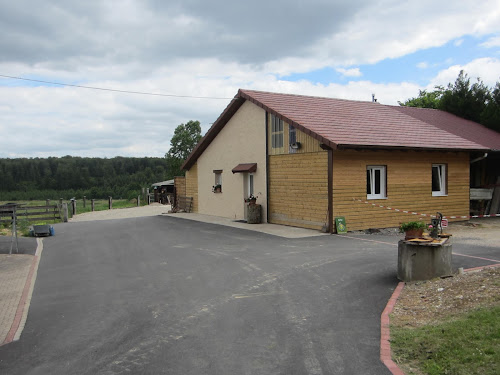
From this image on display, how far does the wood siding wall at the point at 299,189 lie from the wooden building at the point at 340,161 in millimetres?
37

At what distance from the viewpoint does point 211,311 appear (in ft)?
22.0

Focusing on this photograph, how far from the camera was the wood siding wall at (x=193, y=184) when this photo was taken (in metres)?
26.2

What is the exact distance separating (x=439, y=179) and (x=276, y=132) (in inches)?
273

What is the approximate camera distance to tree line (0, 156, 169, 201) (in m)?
74.3

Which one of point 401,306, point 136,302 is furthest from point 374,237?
point 136,302

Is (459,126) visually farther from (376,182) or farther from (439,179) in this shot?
(376,182)

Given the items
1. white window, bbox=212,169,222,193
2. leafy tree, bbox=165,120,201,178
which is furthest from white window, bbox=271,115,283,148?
leafy tree, bbox=165,120,201,178

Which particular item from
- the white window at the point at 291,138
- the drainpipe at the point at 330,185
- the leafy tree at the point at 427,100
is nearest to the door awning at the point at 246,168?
the white window at the point at 291,138

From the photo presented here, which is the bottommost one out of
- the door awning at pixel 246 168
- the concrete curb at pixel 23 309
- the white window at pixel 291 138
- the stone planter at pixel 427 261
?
the concrete curb at pixel 23 309

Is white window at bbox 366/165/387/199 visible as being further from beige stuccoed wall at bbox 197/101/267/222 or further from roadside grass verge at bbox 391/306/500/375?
roadside grass verge at bbox 391/306/500/375

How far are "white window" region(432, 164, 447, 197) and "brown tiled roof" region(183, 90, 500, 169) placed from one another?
3.52ft

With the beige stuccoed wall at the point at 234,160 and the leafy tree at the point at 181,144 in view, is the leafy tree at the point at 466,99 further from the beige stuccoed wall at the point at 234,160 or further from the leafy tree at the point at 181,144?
the leafy tree at the point at 181,144

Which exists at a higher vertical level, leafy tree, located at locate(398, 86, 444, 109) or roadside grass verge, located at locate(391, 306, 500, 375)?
leafy tree, located at locate(398, 86, 444, 109)

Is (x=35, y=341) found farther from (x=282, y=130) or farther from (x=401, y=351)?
(x=282, y=130)
